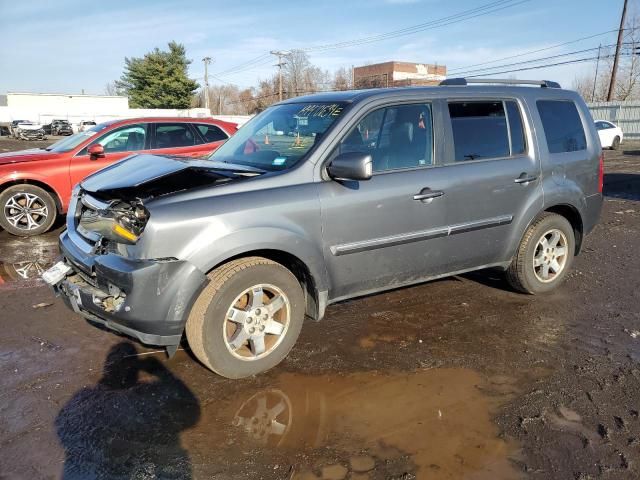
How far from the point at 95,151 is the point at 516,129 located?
6.00 meters

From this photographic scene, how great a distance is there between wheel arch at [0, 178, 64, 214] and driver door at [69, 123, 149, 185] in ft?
1.16

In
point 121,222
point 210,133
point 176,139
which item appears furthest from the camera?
point 210,133

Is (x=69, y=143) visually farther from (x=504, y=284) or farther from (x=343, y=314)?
(x=504, y=284)

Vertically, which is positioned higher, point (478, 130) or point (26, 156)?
point (478, 130)

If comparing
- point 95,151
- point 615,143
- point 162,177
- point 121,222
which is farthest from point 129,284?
point 615,143

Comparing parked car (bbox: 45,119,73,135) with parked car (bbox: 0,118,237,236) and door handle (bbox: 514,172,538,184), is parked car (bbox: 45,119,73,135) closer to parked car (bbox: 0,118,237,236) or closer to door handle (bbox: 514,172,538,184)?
parked car (bbox: 0,118,237,236)

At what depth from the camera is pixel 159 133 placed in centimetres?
838

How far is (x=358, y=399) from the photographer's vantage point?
3.24 m

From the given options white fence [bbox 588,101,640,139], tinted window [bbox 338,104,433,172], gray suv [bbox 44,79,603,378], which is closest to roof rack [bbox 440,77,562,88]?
gray suv [bbox 44,79,603,378]

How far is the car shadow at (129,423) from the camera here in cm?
261

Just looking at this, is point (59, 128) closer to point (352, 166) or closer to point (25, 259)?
point (25, 259)

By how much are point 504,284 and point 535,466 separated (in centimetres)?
300

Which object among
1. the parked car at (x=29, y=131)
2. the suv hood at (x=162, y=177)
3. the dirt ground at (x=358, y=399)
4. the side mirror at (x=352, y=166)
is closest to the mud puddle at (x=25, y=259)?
the dirt ground at (x=358, y=399)

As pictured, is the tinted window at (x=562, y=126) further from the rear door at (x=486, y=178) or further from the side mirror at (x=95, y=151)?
the side mirror at (x=95, y=151)
